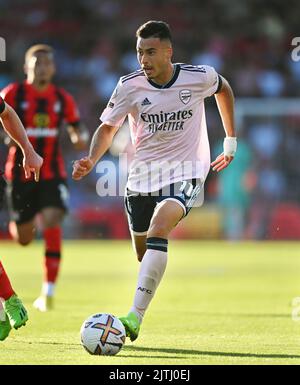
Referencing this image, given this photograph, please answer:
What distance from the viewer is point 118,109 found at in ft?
25.2

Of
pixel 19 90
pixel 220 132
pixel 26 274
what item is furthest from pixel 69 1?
pixel 19 90

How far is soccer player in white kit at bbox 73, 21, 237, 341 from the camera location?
24.5 ft

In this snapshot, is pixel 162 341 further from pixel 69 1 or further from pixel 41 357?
pixel 69 1

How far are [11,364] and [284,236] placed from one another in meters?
17.1

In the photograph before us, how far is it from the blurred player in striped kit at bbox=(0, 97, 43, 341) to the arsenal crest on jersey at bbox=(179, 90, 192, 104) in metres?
1.20

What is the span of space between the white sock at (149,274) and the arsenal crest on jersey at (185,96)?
118cm

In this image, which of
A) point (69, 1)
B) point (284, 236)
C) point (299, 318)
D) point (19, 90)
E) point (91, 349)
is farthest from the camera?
point (69, 1)

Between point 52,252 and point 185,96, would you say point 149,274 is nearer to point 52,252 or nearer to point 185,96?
point 185,96

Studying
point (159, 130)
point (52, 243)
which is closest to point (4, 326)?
point (159, 130)

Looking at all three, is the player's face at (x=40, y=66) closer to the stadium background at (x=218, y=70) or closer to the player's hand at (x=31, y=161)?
the player's hand at (x=31, y=161)

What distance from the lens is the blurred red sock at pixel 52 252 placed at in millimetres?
10844

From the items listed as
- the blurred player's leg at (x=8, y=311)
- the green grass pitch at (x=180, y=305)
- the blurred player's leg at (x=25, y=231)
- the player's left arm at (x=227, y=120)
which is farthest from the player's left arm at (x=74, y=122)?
the blurred player's leg at (x=8, y=311)

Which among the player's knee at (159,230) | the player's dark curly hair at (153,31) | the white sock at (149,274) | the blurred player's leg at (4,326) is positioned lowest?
the blurred player's leg at (4,326)

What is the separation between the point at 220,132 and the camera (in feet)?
78.3
